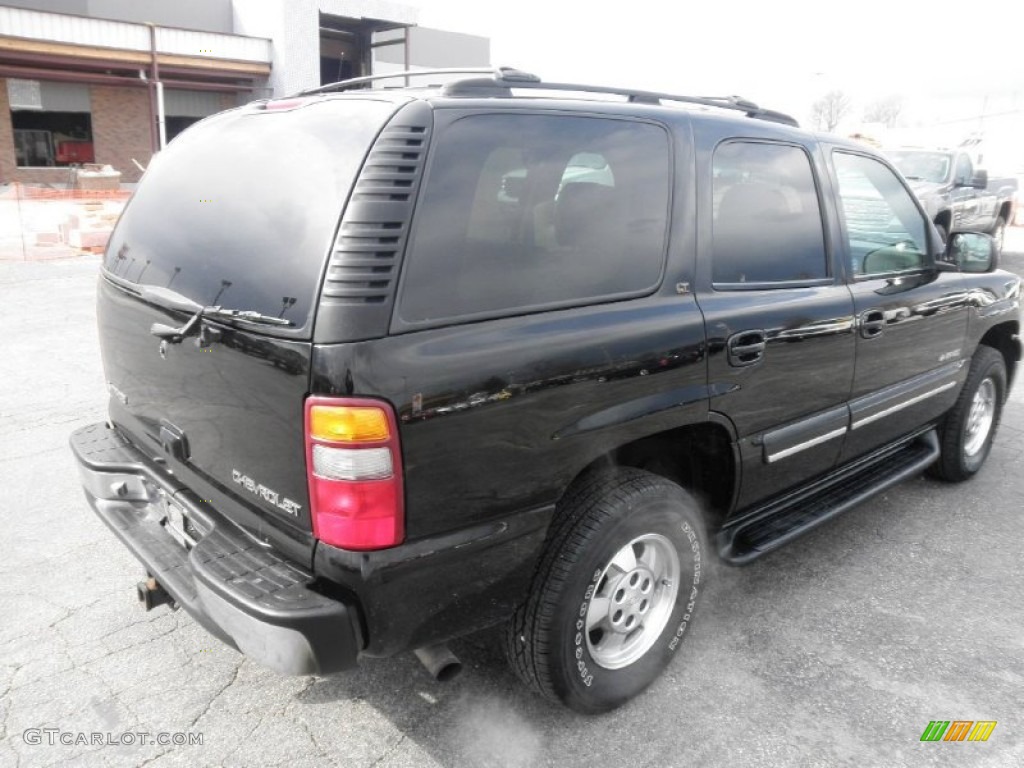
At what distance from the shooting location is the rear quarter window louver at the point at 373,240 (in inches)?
75.9

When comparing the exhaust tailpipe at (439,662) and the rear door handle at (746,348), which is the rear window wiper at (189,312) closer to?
the exhaust tailpipe at (439,662)

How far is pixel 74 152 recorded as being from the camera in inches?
1164

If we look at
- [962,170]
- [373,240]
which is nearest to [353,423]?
[373,240]

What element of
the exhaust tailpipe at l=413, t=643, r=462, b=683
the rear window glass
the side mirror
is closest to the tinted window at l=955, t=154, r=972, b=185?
the side mirror

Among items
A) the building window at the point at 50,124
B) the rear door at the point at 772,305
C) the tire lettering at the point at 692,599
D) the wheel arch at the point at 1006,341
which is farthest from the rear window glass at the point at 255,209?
the building window at the point at 50,124

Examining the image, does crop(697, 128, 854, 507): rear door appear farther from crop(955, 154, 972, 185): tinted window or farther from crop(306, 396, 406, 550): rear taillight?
crop(955, 154, 972, 185): tinted window

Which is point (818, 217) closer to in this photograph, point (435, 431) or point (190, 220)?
point (435, 431)

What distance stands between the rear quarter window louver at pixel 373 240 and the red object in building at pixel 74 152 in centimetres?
3264

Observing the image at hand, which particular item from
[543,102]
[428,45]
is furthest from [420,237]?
[428,45]

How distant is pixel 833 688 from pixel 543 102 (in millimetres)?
2188

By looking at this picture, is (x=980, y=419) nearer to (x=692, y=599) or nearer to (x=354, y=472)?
(x=692, y=599)

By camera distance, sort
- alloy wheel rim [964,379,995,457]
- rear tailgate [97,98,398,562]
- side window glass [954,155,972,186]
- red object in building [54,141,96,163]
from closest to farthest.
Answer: rear tailgate [97,98,398,562]
alloy wheel rim [964,379,995,457]
side window glass [954,155,972,186]
red object in building [54,141,96,163]

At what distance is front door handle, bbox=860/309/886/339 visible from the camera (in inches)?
131

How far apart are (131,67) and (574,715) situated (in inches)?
1190
